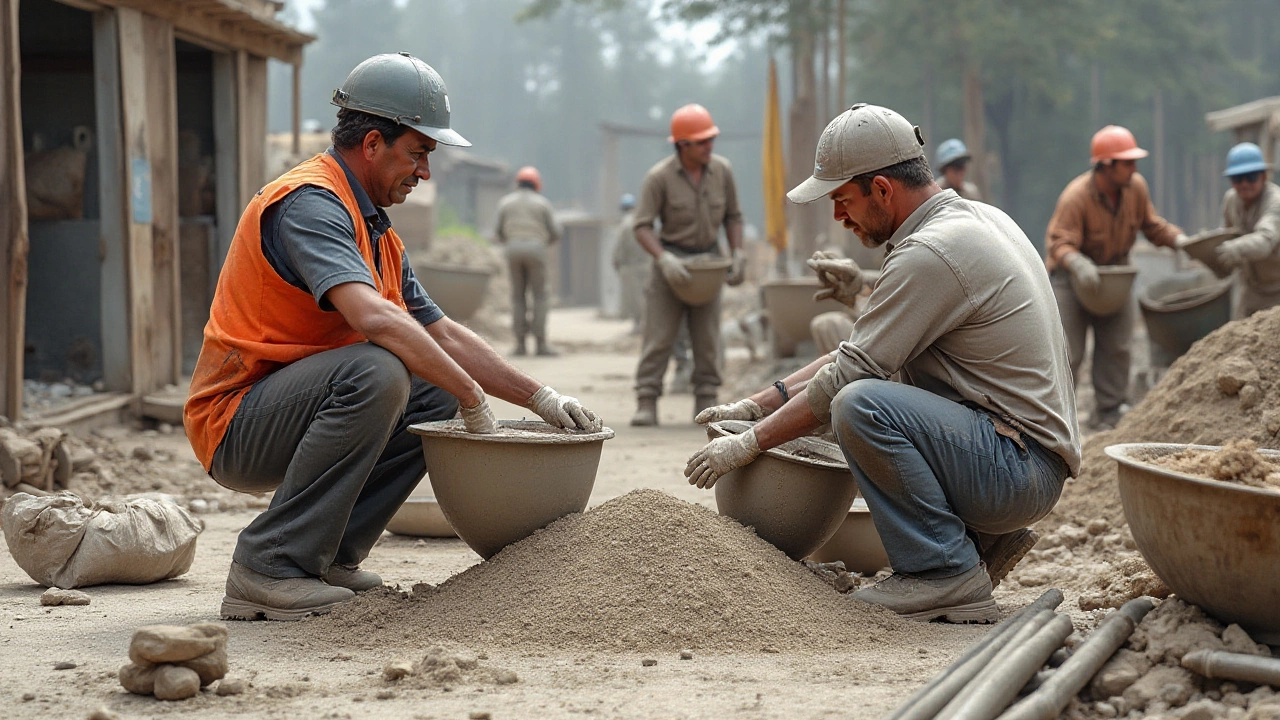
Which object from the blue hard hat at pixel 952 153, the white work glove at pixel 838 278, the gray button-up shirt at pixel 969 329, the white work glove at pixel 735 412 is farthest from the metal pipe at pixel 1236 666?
the blue hard hat at pixel 952 153

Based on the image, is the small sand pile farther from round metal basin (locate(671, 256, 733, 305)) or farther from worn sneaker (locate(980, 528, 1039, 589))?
round metal basin (locate(671, 256, 733, 305))

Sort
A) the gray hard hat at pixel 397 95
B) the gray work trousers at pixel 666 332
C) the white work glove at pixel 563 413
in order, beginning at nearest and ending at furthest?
the gray hard hat at pixel 397 95
the white work glove at pixel 563 413
the gray work trousers at pixel 666 332

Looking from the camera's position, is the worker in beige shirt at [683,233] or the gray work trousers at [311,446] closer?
the gray work trousers at [311,446]

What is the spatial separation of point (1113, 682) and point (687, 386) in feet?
26.2

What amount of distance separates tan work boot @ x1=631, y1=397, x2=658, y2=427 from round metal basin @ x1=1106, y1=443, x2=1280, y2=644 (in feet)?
17.8

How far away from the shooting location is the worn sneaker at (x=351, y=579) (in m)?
3.71

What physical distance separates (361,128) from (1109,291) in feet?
17.7

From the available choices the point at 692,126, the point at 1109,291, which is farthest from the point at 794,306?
the point at 1109,291

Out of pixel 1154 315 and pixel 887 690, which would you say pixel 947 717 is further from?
pixel 1154 315

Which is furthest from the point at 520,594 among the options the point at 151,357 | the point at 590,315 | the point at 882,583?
the point at 590,315

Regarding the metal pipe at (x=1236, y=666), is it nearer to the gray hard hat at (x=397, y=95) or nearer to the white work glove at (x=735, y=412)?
the white work glove at (x=735, y=412)

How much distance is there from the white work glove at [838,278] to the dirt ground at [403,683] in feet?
4.77

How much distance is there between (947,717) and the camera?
2357 millimetres

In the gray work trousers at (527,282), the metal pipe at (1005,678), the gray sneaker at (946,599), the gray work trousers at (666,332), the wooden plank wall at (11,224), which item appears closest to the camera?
the metal pipe at (1005,678)
